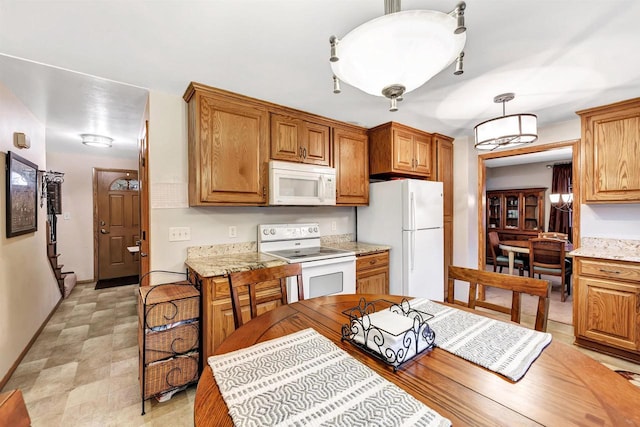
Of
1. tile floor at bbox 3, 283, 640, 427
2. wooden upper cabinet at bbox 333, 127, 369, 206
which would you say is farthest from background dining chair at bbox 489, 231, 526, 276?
wooden upper cabinet at bbox 333, 127, 369, 206

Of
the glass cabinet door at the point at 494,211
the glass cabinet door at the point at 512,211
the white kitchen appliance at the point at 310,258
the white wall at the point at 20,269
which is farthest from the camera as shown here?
the glass cabinet door at the point at 494,211

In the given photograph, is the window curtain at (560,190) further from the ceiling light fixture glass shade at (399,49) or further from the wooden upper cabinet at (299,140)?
the ceiling light fixture glass shade at (399,49)

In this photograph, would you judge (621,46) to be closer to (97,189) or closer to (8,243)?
(8,243)

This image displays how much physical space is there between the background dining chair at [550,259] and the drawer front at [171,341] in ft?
15.0

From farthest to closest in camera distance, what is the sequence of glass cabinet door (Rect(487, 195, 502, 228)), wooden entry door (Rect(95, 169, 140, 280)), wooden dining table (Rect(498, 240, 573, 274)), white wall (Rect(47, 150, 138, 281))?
glass cabinet door (Rect(487, 195, 502, 228)), wooden entry door (Rect(95, 169, 140, 280)), white wall (Rect(47, 150, 138, 281)), wooden dining table (Rect(498, 240, 573, 274))

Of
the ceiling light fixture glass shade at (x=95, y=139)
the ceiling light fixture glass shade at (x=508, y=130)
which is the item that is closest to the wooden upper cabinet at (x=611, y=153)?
the ceiling light fixture glass shade at (x=508, y=130)

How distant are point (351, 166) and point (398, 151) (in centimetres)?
55

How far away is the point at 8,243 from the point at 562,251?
237 inches

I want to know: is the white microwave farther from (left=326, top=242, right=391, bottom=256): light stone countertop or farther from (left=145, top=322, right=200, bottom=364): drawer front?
(left=145, top=322, right=200, bottom=364): drawer front

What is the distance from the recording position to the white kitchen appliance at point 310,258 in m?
2.30

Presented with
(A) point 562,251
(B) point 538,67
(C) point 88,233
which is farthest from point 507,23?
(C) point 88,233

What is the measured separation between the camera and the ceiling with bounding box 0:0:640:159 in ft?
4.39

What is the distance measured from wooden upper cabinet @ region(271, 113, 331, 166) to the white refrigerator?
2.67 ft

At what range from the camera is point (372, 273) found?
2.83 m
